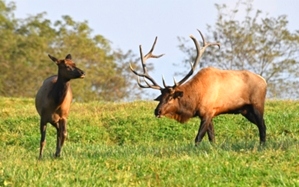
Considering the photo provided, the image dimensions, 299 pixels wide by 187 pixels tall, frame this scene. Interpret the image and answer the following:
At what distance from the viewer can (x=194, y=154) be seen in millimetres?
9734

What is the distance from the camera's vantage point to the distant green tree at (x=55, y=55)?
36.2 m

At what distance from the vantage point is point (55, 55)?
37219 mm

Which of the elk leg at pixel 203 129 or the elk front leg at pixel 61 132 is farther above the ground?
the elk leg at pixel 203 129

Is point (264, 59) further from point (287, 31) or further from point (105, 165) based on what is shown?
point (105, 165)

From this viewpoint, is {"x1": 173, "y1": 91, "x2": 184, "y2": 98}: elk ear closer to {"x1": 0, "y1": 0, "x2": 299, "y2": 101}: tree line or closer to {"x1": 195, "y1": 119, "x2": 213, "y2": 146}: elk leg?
{"x1": 195, "y1": 119, "x2": 213, "y2": 146}: elk leg

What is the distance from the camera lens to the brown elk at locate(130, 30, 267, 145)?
41.5ft

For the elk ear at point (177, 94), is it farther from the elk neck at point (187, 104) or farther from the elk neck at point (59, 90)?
the elk neck at point (59, 90)

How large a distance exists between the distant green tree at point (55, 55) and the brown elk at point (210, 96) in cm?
2376

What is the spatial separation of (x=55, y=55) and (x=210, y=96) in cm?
2537

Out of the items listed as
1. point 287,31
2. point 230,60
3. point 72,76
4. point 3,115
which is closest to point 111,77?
point 230,60

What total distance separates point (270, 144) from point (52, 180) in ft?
12.9

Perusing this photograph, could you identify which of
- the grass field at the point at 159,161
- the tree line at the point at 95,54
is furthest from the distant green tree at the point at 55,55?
the grass field at the point at 159,161

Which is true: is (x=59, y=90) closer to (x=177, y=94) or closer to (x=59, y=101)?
(x=59, y=101)

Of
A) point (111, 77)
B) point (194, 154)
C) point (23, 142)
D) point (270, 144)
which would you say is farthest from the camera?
point (111, 77)
